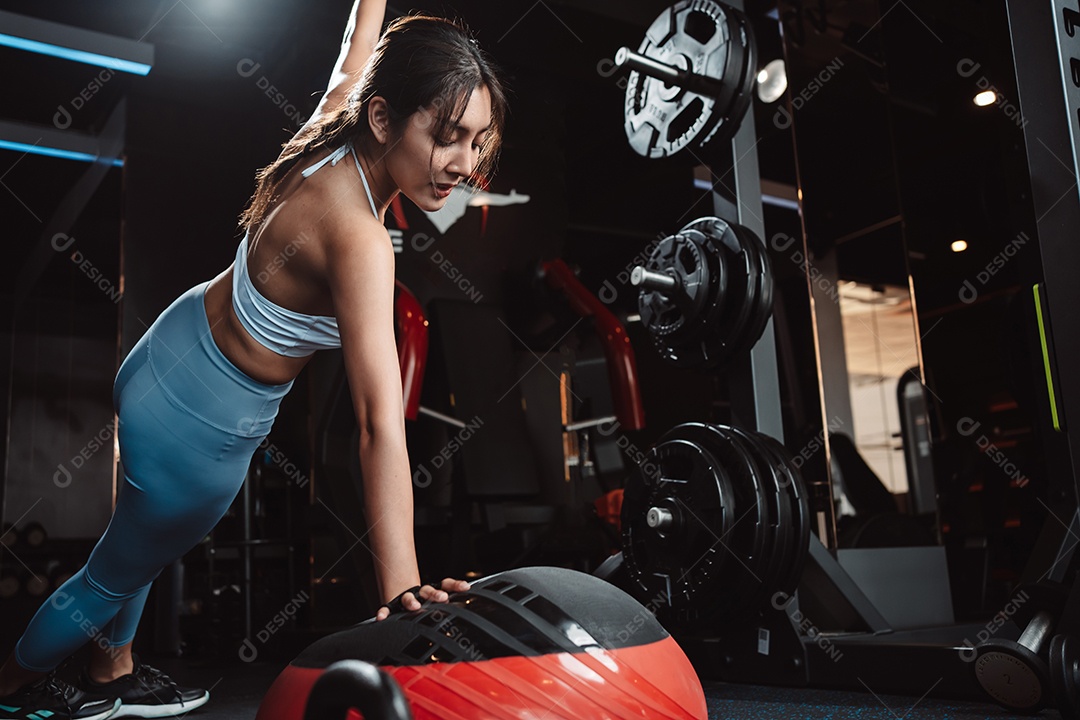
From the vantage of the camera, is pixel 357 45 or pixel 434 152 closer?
pixel 434 152

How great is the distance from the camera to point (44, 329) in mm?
6148

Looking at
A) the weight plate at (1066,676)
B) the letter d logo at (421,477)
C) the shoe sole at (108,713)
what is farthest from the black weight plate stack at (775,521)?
the letter d logo at (421,477)

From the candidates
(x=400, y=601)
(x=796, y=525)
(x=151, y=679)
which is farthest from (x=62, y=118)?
(x=400, y=601)

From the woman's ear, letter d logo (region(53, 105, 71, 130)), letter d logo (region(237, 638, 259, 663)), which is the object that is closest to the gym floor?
letter d logo (region(237, 638, 259, 663))

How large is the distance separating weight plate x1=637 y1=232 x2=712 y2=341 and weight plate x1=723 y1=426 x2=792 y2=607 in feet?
1.35

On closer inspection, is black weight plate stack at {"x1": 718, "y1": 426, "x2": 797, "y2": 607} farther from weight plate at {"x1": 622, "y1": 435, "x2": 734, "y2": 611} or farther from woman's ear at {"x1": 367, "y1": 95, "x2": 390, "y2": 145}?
woman's ear at {"x1": 367, "y1": 95, "x2": 390, "y2": 145}

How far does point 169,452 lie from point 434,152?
0.68m

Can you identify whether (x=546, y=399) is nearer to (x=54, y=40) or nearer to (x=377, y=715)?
(x=54, y=40)

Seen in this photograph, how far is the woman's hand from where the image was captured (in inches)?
38.5

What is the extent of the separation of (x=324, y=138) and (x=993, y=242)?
5822 millimetres

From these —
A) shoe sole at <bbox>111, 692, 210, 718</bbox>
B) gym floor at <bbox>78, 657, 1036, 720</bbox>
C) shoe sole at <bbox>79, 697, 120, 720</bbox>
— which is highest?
shoe sole at <bbox>79, 697, 120, 720</bbox>

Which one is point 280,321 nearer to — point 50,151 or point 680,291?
point 680,291

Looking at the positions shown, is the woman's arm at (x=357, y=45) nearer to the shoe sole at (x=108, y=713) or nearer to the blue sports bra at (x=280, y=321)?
the blue sports bra at (x=280, y=321)

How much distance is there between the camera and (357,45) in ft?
5.76
